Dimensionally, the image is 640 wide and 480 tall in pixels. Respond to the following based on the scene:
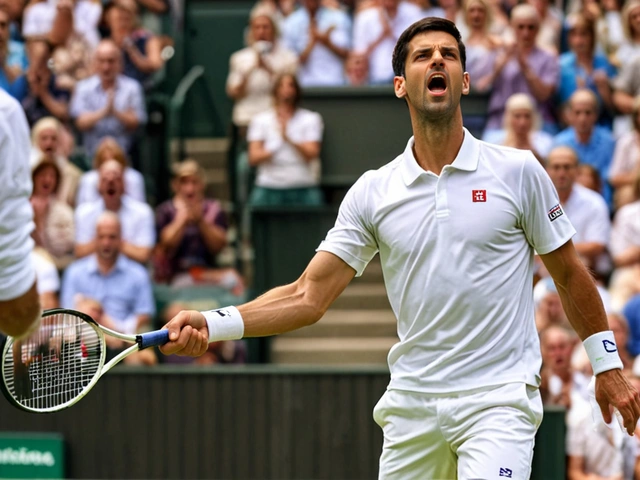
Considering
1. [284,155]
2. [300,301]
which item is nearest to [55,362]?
[300,301]

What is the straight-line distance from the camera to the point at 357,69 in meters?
10.6

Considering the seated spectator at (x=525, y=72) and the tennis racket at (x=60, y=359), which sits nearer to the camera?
the tennis racket at (x=60, y=359)

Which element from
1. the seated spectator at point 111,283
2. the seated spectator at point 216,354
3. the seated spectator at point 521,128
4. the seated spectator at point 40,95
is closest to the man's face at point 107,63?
the seated spectator at point 40,95

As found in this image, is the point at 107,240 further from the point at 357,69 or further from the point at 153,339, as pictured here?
the point at 153,339

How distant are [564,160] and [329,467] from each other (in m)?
2.63

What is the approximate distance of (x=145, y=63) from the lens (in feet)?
36.6

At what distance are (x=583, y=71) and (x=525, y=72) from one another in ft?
1.80

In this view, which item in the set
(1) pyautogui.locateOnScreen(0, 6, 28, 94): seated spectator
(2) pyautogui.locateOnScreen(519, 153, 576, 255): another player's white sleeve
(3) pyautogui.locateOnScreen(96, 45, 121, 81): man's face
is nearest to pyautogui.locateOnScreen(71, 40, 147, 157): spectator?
(3) pyautogui.locateOnScreen(96, 45, 121, 81): man's face

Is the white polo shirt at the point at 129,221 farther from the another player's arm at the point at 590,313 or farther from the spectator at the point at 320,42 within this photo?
the another player's arm at the point at 590,313

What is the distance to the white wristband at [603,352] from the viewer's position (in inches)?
177

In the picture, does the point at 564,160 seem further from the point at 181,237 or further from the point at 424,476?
Result: the point at 424,476

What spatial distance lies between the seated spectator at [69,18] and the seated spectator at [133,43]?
143 mm

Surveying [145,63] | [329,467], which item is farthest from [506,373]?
[145,63]

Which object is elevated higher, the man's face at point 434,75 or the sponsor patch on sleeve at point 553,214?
the man's face at point 434,75
